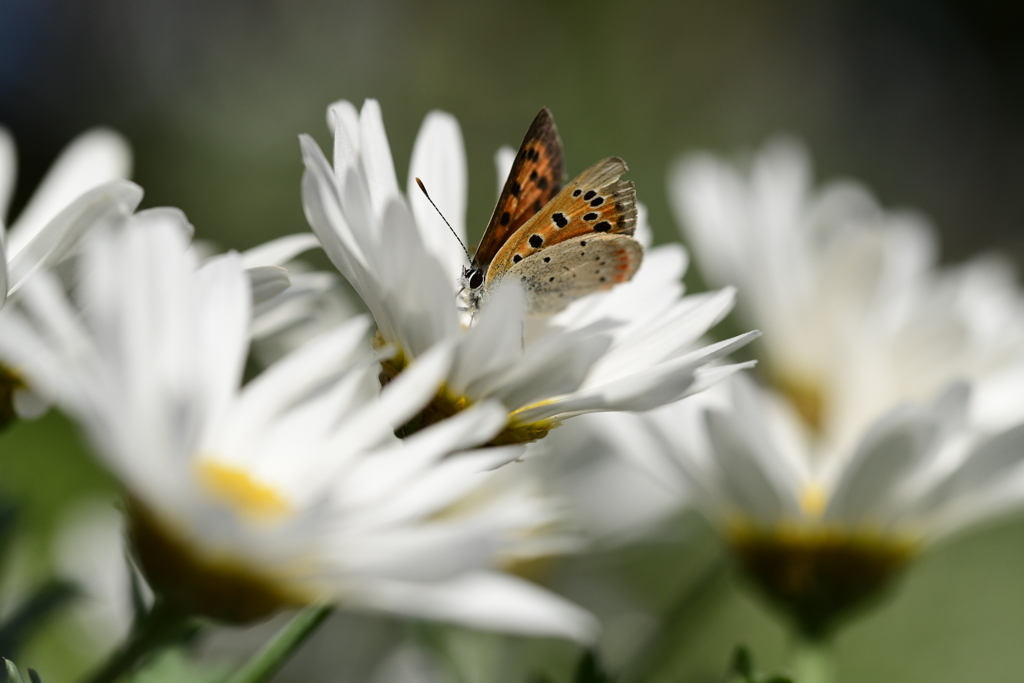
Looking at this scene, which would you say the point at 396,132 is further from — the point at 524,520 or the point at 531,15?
the point at 524,520

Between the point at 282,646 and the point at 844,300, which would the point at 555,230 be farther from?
the point at 844,300

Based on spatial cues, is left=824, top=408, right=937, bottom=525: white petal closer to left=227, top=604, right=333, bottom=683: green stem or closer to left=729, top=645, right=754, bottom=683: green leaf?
left=729, top=645, right=754, bottom=683: green leaf

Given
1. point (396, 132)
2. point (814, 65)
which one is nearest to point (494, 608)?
point (396, 132)

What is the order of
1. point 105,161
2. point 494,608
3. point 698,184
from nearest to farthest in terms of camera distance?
point 494,608 < point 105,161 < point 698,184

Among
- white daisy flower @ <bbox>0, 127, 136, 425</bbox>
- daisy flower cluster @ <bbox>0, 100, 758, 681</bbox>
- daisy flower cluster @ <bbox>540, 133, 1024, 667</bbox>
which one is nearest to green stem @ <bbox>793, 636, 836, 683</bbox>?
daisy flower cluster @ <bbox>540, 133, 1024, 667</bbox>

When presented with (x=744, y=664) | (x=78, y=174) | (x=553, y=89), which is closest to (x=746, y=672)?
(x=744, y=664)
